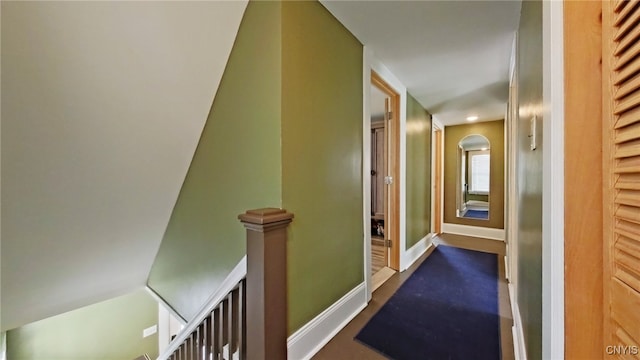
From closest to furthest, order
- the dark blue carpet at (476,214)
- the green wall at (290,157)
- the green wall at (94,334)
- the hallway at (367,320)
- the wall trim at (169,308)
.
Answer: the green wall at (290,157) → the hallway at (367,320) → the wall trim at (169,308) → the green wall at (94,334) → the dark blue carpet at (476,214)

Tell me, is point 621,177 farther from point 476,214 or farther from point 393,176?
point 476,214

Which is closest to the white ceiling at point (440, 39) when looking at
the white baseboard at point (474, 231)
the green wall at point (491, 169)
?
the green wall at point (491, 169)

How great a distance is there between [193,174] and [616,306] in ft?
7.37

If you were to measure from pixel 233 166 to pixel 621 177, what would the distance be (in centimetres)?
164

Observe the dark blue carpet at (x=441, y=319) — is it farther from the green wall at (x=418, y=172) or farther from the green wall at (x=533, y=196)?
the green wall at (x=418, y=172)

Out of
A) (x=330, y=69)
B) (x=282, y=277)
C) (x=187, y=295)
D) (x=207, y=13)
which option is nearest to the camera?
(x=282, y=277)

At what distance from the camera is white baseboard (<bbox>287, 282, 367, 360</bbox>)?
140 cm

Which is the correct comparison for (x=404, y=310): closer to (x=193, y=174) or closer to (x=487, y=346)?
(x=487, y=346)

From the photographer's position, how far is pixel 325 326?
1603 mm

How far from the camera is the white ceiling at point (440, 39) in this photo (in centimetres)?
154

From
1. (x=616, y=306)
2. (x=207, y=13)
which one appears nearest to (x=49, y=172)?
(x=207, y=13)

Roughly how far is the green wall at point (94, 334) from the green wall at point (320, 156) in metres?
3.94

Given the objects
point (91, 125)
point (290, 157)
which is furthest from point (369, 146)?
point (91, 125)

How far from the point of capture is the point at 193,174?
6.43 feet
